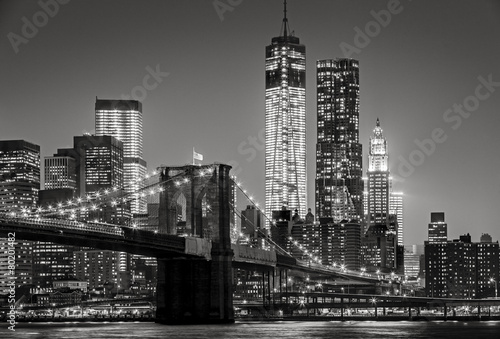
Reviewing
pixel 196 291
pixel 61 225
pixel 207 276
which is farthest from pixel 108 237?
pixel 207 276

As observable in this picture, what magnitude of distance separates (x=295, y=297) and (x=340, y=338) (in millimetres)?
78834

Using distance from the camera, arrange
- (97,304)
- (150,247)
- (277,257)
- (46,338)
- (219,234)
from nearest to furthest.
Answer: (46,338) < (150,247) < (219,234) < (277,257) < (97,304)

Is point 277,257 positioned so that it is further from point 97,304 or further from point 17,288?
point 17,288

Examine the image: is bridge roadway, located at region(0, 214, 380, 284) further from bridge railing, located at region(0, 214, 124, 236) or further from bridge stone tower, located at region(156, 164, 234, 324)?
bridge stone tower, located at region(156, 164, 234, 324)

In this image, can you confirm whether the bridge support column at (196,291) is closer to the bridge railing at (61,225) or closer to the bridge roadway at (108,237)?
the bridge roadway at (108,237)

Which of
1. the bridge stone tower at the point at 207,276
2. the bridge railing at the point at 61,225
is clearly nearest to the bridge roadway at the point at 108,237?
the bridge railing at the point at 61,225

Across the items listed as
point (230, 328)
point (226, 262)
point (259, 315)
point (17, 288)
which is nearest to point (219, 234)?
point (226, 262)

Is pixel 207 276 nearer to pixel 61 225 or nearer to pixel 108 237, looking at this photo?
pixel 108 237

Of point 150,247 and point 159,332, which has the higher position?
point 150,247

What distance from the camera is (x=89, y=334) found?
84875 mm

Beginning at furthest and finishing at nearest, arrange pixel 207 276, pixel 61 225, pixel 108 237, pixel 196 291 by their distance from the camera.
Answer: pixel 207 276, pixel 196 291, pixel 108 237, pixel 61 225

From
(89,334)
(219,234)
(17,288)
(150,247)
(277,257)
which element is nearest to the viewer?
(89,334)

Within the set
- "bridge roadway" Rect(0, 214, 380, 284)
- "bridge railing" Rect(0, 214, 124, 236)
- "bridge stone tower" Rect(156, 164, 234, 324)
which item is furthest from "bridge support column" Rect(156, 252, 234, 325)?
"bridge railing" Rect(0, 214, 124, 236)

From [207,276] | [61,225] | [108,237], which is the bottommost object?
[207,276]
